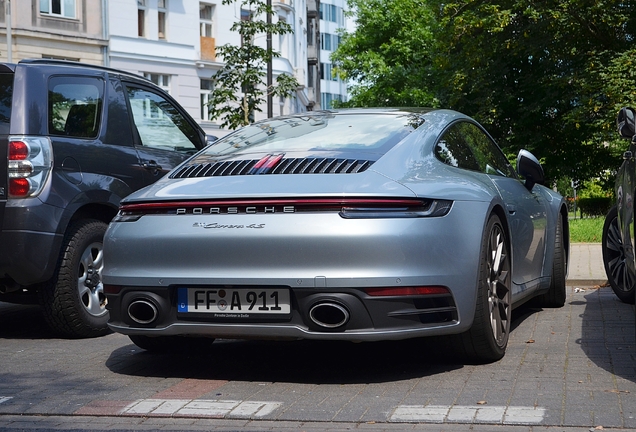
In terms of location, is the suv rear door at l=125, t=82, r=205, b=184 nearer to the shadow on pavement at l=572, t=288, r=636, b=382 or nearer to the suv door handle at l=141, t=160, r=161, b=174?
the suv door handle at l=141, t=160, r=161, b=174

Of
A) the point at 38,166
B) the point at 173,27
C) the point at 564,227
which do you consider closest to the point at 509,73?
the point at 173,27

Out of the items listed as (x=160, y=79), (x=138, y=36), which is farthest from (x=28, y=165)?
(x=160, y=79)

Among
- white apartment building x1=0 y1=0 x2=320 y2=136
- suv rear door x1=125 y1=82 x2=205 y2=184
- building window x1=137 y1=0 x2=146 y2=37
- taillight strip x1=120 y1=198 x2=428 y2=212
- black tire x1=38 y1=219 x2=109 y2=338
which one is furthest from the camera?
building window x1=137 y1=0 x2=146 y2=37

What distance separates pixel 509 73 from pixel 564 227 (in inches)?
1110

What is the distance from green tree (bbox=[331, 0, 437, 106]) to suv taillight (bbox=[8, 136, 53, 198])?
38410 mm

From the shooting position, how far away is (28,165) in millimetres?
6305

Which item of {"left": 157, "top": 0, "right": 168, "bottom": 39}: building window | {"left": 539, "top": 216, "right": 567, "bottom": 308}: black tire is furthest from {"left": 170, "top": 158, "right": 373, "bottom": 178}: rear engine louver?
{"left": 157, "top": 0, "right": 168, "bottom": 39}: building window

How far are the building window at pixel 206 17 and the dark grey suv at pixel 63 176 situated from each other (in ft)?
119

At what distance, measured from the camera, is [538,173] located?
6887 millimetres

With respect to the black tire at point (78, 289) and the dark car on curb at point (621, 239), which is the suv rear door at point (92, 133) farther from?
the dark car on curb at point (621, 239)

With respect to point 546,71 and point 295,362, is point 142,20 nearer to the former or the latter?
point 546,71

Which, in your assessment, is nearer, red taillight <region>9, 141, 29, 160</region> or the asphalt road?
the asphalt road

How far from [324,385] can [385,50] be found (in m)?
45.2

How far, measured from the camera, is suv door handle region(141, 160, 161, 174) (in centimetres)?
746
